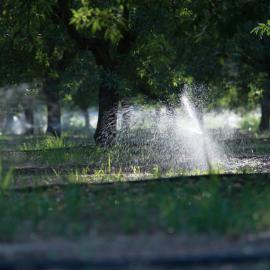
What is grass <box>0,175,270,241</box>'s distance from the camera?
7.95 meters

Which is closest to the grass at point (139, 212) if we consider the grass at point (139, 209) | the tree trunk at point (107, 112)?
the grass at point (139, 209)

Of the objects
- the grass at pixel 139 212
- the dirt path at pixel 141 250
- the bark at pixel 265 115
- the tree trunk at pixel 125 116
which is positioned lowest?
the dirt path at pixel 141 250

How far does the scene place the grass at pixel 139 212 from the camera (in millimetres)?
7953

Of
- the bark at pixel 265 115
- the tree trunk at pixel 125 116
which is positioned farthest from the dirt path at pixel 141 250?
the bark at pixel 265 115

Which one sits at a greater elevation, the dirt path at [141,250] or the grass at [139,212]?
the grass at [139,212]

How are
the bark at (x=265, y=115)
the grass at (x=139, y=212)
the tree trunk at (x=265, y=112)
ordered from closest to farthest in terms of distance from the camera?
1. the grass at (x=139, y=212)
2. the tree trunk at (x=265, y=112)
3. the bark at (x=265, y=115)

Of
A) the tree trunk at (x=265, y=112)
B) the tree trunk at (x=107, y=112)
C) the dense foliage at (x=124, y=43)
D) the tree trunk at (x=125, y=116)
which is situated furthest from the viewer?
the tree trunk at (x=265, y=112)

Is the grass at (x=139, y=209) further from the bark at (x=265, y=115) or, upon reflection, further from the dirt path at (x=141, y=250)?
the bark at (x=265, y=115)

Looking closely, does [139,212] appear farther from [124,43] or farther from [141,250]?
[124,43]

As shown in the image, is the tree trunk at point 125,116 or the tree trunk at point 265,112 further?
the tree trunk at point 265,112

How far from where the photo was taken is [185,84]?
2508 centimetres

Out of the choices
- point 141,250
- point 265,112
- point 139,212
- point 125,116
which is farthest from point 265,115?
point 141,250

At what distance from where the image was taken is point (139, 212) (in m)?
8.54

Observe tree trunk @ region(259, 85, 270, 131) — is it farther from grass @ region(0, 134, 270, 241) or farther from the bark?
grass @ region(0, 134, 270, 241)
